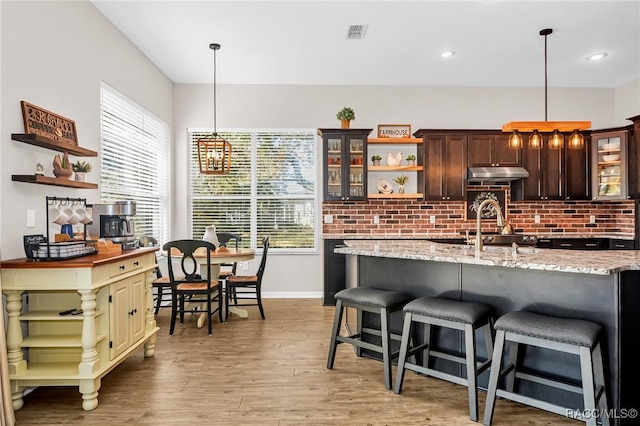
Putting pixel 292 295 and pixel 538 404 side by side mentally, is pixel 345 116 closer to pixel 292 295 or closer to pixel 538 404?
pixel 292 295

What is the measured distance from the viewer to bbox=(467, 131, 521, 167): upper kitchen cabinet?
5.54 m

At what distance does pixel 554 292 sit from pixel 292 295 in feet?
12.8

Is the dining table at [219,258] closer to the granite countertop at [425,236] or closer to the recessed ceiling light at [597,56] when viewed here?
the granite countertop at [425,236]

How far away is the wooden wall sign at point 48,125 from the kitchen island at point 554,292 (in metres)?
2.47

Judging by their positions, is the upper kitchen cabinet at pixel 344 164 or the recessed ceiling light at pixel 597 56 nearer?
the recessed ceiling light at pixel 597 56

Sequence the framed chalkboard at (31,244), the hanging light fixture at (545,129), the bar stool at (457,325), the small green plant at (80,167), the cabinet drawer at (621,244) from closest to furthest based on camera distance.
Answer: the bar stool at (457,325)
the framed chalkboard at (31,244)
the small green plant at (80,167)
the hanging light fixture at (545,129)
the cabinet drawer at (621,244)

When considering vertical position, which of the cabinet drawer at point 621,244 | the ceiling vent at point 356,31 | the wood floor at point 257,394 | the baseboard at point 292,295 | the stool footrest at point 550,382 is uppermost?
the ceiling vent at point 356,31

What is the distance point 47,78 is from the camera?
301 centimetres

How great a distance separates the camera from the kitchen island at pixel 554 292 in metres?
2.15

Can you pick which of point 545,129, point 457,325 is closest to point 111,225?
point 457,325

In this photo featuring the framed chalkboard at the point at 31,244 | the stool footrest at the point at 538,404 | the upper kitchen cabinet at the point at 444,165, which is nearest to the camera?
the stool footrest at the point at 538,404

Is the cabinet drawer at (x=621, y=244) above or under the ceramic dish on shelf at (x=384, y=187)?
under

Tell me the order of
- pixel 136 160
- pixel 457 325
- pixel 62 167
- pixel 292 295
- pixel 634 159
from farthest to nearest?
pixel 292 295
pixel 634 159
pixel 136 160
pixel 62 167
pixel 457 325

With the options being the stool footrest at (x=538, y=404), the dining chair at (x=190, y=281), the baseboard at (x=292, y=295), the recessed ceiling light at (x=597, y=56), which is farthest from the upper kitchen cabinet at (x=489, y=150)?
the stool footrest at (x=538, y=404)
